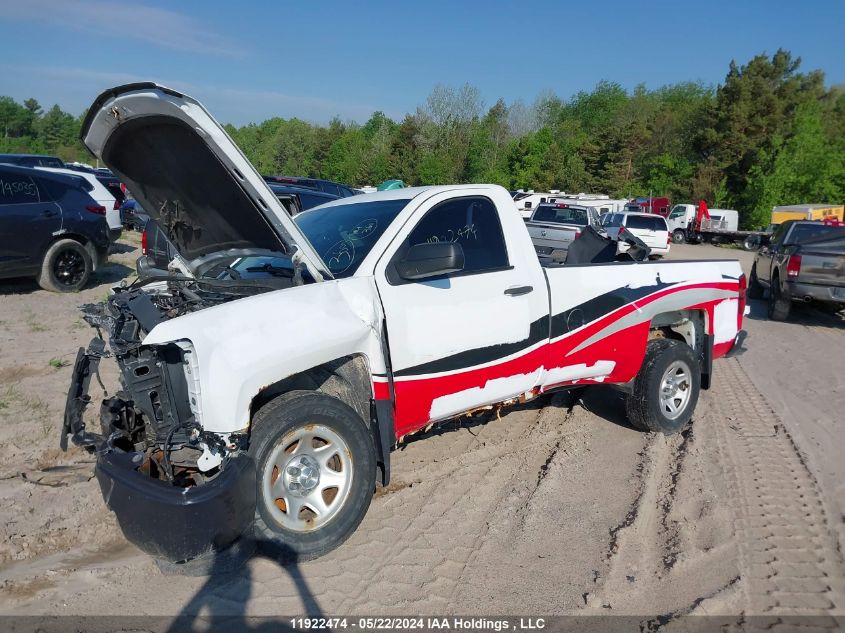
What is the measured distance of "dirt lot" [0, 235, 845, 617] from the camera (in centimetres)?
334

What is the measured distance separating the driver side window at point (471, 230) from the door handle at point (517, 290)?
0.56 feet

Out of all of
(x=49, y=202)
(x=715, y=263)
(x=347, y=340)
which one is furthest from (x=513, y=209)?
(x=49, y=202)

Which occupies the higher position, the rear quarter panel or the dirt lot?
the rear quarter panel

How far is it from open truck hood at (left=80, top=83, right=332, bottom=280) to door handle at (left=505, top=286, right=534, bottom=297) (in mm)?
1294

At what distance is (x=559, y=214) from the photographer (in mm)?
21422

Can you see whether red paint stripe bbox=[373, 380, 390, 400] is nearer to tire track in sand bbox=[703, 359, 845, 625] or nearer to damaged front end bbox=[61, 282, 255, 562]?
damaged front end bbox=[61, 282, 255, 562]

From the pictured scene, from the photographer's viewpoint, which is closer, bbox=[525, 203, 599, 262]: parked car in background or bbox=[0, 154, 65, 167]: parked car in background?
bbox=[525, 203, 599, 262]: parked car in background

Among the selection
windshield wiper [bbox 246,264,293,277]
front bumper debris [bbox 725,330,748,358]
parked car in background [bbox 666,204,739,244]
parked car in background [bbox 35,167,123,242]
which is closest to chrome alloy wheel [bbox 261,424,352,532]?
windshield wiper [bbox 246,264,293,277]

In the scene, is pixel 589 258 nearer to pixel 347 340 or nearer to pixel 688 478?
pixel 688 478

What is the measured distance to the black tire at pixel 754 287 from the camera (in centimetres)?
1424

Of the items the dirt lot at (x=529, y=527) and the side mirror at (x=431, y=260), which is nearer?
the dirt lot at (x=529, y=527)

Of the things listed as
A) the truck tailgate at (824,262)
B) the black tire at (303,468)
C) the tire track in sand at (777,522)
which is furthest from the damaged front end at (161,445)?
the truck tailgate at (824,262)

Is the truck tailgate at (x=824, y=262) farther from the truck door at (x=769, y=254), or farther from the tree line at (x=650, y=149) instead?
the tree line at (x=650, y=149)

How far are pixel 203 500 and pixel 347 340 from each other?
1.11 m
